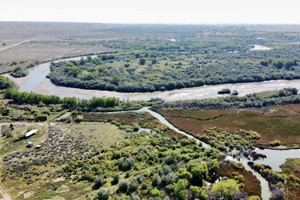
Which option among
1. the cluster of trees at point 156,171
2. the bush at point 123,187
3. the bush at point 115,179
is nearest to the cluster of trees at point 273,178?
the cluster of trees at point 156,171

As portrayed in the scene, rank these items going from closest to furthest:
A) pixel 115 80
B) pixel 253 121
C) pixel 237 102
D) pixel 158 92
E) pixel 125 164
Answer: pixel 125 164 < pixel 253 121 < pixel 237 102 < pixel 158 92 < pixel 115 80

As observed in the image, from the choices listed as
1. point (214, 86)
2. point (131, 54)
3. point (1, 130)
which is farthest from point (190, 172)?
point (131, 54)

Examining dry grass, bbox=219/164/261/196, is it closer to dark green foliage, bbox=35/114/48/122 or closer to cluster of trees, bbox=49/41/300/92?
dark green foliage, bbox=35/114/48/122

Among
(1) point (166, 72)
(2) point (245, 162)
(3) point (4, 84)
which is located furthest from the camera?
(1) point (166, 72)

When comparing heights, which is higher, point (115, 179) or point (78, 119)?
point (78, 119)

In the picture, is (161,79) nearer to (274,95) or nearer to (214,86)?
(214,86)

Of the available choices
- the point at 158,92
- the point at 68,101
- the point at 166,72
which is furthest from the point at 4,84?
the point at 166,72

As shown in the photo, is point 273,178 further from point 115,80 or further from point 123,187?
point 115,80
